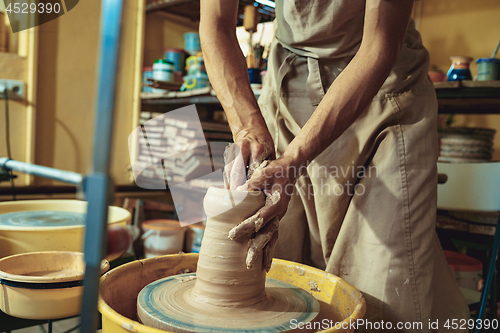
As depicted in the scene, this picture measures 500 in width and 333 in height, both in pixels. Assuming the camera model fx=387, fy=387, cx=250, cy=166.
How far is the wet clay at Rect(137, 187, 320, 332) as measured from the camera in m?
0.77

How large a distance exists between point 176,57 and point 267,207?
2.92 metres

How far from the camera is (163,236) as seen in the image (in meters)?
2.57

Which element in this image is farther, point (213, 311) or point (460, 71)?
point (460, 71)

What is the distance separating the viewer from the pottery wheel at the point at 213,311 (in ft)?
2.41

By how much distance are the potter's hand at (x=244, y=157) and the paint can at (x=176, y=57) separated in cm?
267

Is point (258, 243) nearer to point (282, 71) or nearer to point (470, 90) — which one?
point (282, 71)

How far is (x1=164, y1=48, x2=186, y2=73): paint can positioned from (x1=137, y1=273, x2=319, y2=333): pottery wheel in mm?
2785

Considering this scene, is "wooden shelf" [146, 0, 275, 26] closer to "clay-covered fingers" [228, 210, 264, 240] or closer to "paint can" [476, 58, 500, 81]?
"paint can" [476, 58, 500, 81]

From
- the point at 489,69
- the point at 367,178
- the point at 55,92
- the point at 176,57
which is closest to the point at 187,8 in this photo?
the point at 176,57

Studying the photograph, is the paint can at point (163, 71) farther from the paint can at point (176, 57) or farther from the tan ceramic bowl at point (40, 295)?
the tan ceramic bowl at point (40, 295)

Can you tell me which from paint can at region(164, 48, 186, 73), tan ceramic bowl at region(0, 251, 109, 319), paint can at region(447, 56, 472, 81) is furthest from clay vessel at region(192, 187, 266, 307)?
paint can at region(164, 48, 186, 73)

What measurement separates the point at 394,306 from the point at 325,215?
31cm

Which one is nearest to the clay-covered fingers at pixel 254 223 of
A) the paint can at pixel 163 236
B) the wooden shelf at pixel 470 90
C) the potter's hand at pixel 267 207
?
the potter's hand at pixel 267 207

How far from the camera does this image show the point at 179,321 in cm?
74
